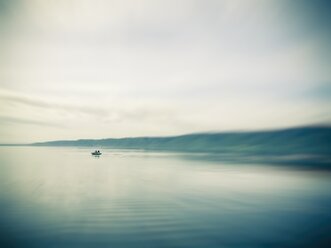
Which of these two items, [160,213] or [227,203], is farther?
[227,203]

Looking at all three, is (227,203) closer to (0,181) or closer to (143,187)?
(143,187)

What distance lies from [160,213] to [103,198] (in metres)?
8.58

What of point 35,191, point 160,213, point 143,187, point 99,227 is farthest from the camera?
→ point 143,187

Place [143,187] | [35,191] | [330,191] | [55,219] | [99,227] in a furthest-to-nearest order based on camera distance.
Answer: [143,187] → [330,191] → [35,191] → [55,219] → [99,227]

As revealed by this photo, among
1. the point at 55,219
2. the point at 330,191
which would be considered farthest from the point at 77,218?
the point at 330,191

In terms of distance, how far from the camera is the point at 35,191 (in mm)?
30172

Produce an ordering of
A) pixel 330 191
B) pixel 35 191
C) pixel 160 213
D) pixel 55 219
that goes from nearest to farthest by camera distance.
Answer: pixel 55 219 < pixel 160 213 < pixel 35 191 < pixel 330 191

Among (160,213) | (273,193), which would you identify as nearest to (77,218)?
(160,213)

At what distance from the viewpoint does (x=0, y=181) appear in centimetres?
3656

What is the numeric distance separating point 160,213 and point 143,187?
1390cm

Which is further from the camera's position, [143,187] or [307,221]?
[143,187]

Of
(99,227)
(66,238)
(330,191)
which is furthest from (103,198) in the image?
(330,191)

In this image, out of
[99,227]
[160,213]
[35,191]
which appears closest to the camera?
[99,227]

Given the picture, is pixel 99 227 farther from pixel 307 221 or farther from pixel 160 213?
pixel 307 221
